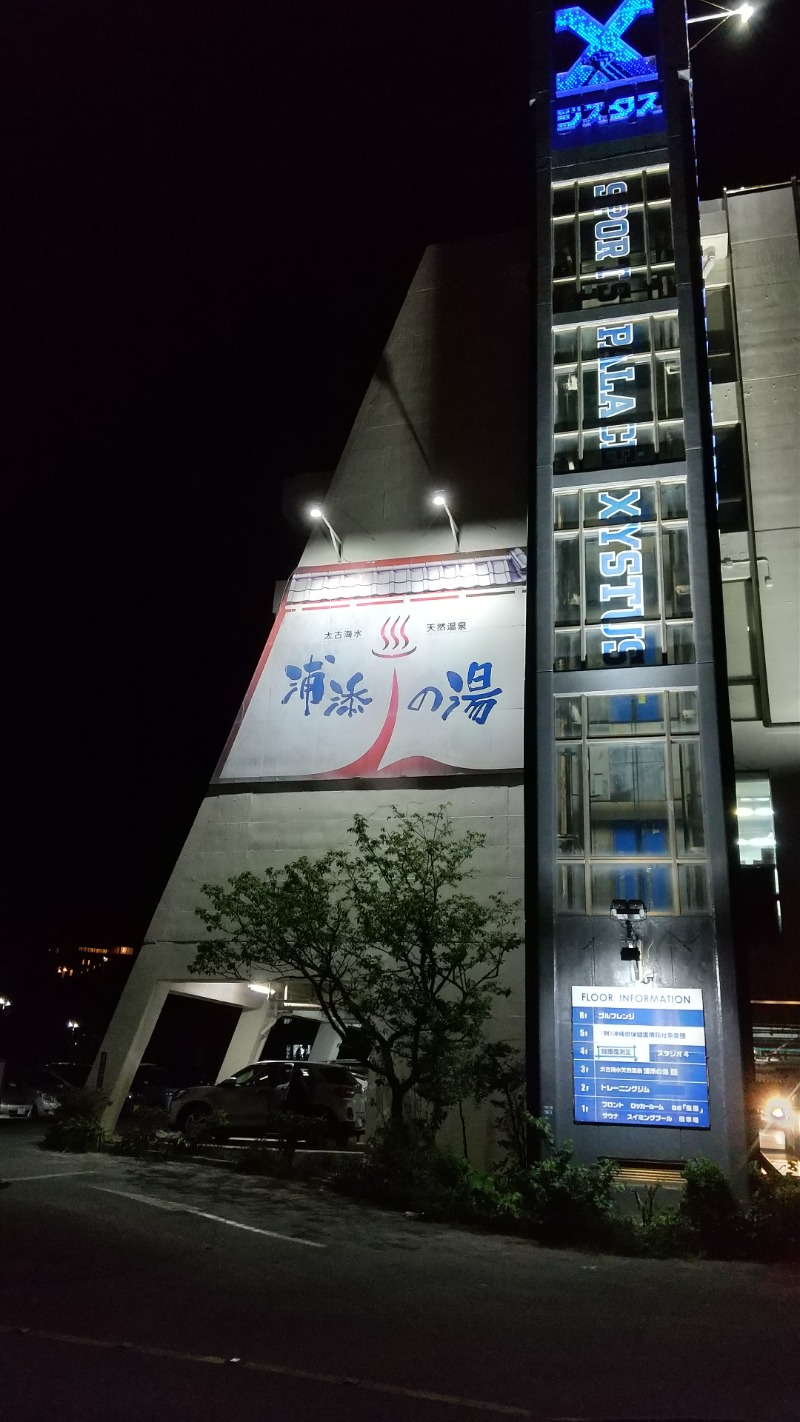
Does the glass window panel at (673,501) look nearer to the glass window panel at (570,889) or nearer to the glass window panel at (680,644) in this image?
the glass window panel at (680,644)

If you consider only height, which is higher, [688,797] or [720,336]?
[720,336]

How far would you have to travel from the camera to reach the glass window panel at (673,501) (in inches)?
570

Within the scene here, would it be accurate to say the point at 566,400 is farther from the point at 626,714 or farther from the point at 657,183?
the point at 626,714

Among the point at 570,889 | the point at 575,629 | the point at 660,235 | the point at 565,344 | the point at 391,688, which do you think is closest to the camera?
the point at 570,889

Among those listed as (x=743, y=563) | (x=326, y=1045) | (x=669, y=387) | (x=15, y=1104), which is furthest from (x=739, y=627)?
(x=15, y=1104)

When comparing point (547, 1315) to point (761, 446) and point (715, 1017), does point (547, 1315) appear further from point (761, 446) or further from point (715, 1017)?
point (761, 446)

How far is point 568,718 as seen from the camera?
46.2 ft

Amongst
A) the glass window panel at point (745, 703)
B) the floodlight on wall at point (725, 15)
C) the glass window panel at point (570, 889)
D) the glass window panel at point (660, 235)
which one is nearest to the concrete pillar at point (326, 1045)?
the glass window panel at point (745, 703)

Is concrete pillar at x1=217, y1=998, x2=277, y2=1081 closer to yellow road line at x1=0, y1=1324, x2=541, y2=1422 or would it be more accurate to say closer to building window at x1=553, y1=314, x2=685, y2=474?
building window at x1=553, y1=314, x2=685, y2=474

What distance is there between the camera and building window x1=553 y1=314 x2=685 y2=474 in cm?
1505

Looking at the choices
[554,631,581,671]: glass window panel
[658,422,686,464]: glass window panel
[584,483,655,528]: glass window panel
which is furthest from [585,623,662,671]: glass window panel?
[658,422,686,464]: glass window panel

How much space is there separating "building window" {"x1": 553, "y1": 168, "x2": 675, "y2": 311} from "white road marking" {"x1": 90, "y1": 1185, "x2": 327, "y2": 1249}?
1425 cm

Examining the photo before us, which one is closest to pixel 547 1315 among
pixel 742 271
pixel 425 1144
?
pixel 425 1144

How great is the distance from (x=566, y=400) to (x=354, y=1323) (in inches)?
533
